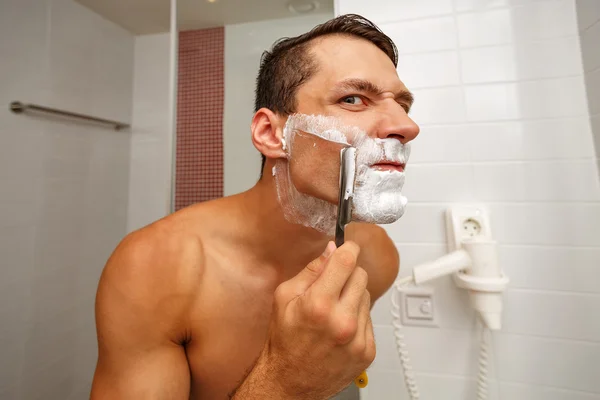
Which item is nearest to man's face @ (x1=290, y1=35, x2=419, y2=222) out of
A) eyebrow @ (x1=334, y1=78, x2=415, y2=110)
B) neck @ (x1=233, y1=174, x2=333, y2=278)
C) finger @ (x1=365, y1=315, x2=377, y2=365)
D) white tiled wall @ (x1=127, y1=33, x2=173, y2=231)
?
eyebrow @ (x1=334, y1=78, x2=415, y2=110)

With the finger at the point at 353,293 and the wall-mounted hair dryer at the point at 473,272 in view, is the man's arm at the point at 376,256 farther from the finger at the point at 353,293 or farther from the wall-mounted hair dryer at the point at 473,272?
the finger at the point at 353,293

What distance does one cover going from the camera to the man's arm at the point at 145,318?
52 centimetres

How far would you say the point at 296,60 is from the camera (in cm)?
61

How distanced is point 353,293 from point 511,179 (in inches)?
26.8

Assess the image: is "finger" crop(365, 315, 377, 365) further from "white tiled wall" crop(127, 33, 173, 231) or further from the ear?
"white tiled wall" crop(127, 33, 173, 231)

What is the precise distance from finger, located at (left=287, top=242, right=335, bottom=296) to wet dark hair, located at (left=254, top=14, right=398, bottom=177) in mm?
321

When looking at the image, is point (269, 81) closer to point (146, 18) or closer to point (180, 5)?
point (180, 5)

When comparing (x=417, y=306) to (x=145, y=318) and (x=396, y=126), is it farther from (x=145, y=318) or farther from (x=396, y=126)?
(x=145, y=318)

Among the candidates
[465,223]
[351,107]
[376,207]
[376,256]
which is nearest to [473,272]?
[465,223]

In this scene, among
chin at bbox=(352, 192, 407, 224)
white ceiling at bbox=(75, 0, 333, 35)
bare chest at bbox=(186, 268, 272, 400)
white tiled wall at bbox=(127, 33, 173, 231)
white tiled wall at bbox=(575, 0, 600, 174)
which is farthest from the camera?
white tiled wall at bbox=(127, 33, 173, 231)

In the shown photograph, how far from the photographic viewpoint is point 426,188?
826 millimetres

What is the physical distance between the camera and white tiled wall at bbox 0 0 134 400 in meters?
1.04

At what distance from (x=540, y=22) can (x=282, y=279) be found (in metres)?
1.00

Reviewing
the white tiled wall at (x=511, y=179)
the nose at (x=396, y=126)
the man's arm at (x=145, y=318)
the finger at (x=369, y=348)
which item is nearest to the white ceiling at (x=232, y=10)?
the white tiled wall at (x=511, y=179)
